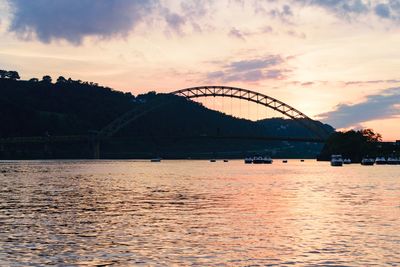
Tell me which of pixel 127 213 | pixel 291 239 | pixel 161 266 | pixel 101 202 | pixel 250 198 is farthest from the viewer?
pixel 250 198

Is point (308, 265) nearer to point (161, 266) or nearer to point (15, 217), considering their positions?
point (161, 266)

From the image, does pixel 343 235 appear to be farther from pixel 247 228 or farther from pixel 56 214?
pixel 56 214

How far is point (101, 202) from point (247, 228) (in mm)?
20435

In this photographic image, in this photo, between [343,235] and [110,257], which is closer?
[110,257]

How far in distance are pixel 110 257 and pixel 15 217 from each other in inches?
633

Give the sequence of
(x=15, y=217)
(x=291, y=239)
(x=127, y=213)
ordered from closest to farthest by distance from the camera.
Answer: (x=291, y=239) < (x=15, y=217) < (x=127, y=213)

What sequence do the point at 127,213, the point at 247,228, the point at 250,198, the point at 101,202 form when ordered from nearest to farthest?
the point at 247,228
the point at 127,213
the point at 101,202
the point at 250,198

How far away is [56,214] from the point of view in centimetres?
4172

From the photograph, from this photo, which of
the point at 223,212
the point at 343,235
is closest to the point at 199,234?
the point at 343,235

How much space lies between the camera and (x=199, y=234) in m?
32.1

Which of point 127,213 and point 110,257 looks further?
point 127,213

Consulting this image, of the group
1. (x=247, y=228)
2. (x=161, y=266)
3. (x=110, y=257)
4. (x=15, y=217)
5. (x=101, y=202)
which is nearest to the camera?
(x=161, y=266)

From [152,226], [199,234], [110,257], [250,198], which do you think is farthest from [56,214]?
[250,198]

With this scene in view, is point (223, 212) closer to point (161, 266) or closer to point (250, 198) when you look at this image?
point (250, 198)
